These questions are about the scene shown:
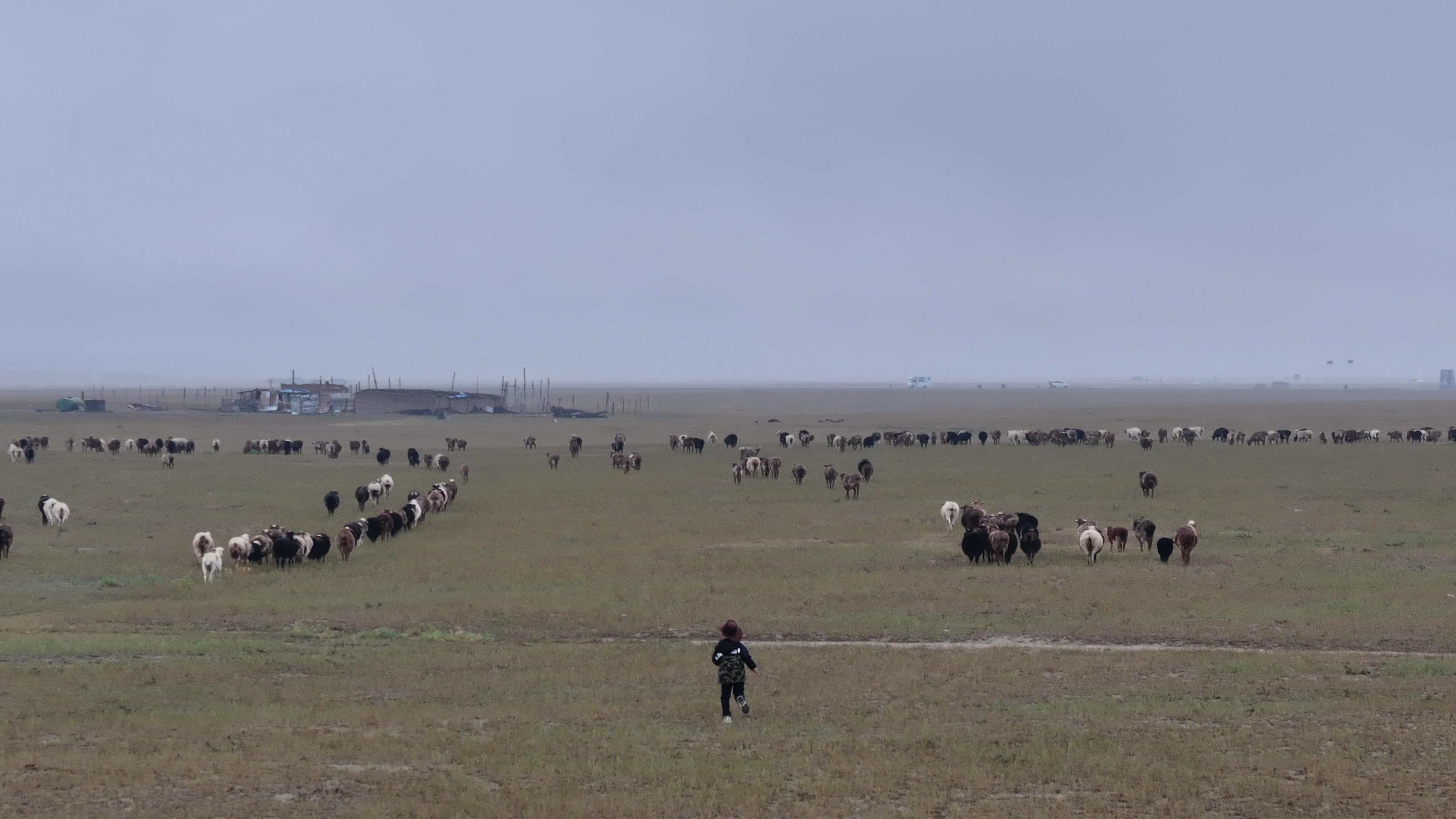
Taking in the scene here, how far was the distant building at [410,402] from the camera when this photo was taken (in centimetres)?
11650

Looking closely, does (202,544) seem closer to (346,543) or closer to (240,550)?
(240,550)

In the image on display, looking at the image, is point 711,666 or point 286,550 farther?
point 286,550

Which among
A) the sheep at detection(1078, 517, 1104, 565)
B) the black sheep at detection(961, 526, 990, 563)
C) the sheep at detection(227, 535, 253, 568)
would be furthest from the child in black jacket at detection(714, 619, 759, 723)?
the sheep at detection(227, 535, 253, 568)

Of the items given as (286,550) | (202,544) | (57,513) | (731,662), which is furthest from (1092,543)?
(57,513)

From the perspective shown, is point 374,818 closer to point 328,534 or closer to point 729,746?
point 729,746

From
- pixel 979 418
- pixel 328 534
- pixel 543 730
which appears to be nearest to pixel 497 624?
pixel 543 730

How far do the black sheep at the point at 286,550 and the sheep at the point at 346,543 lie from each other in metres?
0.83

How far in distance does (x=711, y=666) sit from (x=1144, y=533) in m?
14.7

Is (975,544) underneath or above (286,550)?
above

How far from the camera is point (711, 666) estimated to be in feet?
54.9

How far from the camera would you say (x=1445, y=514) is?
33938mm

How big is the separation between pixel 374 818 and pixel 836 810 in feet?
12.1

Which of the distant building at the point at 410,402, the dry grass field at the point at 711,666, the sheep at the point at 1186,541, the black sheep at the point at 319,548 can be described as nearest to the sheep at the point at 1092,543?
the dry grass field at the point at 711,666

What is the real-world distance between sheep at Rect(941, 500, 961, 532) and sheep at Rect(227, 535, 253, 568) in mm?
16359
